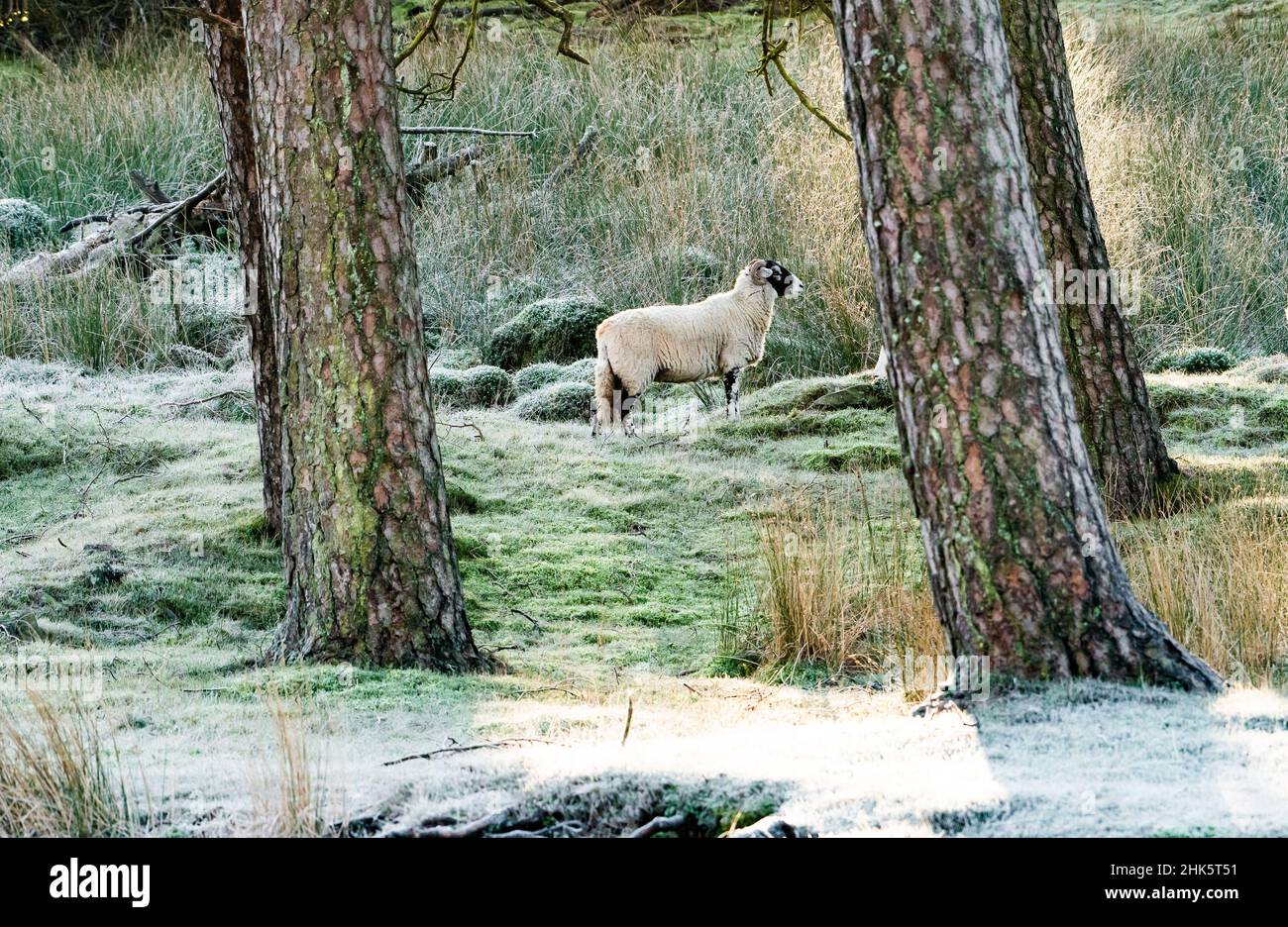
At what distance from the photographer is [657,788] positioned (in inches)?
150

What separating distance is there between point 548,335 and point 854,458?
3.73m

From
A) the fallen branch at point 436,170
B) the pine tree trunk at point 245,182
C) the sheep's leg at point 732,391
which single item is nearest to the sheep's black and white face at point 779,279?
the sheep's leg at point 732,391

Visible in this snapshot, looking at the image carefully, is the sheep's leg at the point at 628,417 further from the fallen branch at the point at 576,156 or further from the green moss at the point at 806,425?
the fallen branch at the point at 576,156

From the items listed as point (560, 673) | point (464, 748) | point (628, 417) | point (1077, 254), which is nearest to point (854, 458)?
point (628, 417)

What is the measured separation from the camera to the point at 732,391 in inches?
393

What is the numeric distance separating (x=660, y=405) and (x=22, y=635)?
539 cm

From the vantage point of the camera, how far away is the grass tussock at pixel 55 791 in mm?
3623

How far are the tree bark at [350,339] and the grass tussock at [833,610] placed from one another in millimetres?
1395

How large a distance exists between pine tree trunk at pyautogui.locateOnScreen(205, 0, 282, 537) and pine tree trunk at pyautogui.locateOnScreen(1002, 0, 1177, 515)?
3596 millimetres

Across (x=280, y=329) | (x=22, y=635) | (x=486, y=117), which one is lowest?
(x=22, y=635)

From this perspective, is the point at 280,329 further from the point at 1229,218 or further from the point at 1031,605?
the point at 1229,218

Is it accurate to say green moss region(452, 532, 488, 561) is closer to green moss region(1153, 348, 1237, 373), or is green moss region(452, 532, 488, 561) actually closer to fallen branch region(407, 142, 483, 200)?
green moss region(1153, 348, 1237, 373)

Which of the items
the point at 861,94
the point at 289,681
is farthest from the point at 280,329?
the point at 861,94

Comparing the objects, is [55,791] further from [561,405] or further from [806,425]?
[561,405]
